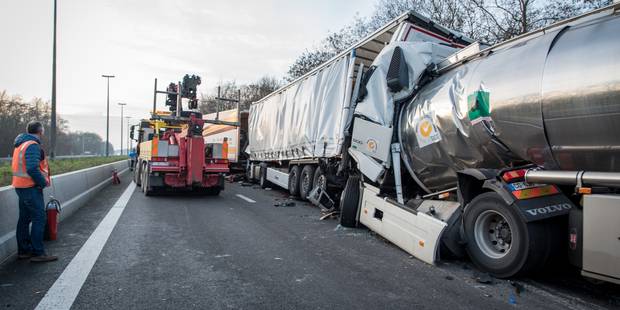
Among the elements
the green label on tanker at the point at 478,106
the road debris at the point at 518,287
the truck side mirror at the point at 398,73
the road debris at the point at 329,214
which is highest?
the truck side mirror at the point at 398,73

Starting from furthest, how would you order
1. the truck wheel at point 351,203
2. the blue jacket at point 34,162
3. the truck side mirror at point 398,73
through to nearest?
the truck wheel at point 351,203
the truck side mirror at point 398,73
the blue jacket at point 34,162

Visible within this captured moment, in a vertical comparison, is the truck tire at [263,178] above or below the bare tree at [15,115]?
below

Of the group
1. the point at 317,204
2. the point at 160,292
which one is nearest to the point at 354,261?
the point at 160,292

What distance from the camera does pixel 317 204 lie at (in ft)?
30.8

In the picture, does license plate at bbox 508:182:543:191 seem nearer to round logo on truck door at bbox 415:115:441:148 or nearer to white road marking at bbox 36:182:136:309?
round logo on truck door at bbox 415:115:441:148

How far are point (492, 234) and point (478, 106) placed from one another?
1.52m

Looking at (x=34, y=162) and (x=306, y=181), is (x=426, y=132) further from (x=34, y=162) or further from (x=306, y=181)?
(x=306, y=181)

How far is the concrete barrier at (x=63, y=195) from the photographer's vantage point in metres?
4.86

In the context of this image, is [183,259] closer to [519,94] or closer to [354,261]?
[354,261]

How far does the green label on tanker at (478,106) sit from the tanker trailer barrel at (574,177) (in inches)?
34.0

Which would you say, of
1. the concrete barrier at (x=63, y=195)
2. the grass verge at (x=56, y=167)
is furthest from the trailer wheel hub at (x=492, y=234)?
the grass verge at (x=56, y=167)

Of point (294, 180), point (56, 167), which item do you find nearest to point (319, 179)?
point (294, 180)

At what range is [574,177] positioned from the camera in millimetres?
3820

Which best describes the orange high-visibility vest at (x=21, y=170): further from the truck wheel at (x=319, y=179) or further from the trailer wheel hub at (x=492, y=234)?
the truck wheel at (x=319, y=179)
